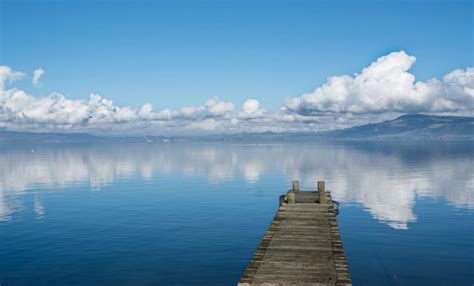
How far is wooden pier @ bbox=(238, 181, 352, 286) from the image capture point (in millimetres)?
18500

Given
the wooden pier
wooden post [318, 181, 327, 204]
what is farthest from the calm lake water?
the wooden pier

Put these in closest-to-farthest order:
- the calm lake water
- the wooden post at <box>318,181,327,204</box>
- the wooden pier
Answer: the wooden pier, the calm lake water, the wooden post at <box>318,181,327,204</box>

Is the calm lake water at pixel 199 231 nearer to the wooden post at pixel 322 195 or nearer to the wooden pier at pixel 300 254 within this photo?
the wooden post at pixel 322 195

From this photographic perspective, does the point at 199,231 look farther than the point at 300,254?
Yes

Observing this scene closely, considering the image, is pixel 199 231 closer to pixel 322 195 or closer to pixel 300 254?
pixel 322 195

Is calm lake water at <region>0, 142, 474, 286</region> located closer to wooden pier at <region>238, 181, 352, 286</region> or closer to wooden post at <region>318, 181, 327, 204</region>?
wooden post at <region>318, 181, 327, 204</region>

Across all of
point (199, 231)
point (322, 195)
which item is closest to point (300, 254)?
point (322, 195)

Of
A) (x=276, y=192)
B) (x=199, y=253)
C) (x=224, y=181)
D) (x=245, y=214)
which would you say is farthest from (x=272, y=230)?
(x=224, y=181)

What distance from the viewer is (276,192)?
67.4 metres

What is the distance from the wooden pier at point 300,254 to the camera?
60.7 feet

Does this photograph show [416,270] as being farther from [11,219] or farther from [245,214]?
[11,219]

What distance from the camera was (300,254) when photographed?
869 inches

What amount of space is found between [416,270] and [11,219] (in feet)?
142

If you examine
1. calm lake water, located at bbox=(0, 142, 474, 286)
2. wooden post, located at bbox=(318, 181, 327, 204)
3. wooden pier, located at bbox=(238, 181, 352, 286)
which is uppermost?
wooden post, located at bbox=(318, 181, 327, 204)
